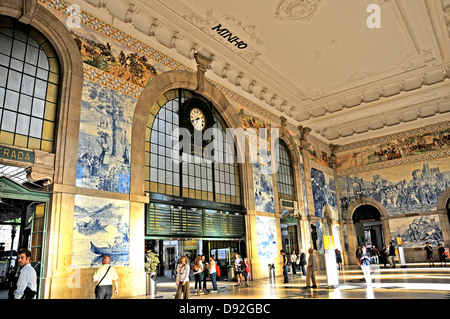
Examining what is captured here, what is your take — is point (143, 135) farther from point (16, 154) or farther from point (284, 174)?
point (284, 174)

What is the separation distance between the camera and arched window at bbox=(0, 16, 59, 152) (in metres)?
8.57

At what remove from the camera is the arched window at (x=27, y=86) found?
857 centimetres

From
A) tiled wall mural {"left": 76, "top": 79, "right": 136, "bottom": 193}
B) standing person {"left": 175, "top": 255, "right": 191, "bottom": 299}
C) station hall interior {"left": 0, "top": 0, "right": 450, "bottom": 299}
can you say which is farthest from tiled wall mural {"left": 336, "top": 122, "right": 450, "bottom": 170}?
standing person {"left": 175, "top": 255, "right": 191, "bottom": 299}

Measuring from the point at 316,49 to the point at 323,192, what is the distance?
11675mm

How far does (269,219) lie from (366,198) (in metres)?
11.2

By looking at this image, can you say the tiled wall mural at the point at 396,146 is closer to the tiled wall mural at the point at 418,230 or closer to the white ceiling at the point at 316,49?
the white ceiling at the point at 316,49

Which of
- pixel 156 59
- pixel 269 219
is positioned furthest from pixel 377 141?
pixel 156 59

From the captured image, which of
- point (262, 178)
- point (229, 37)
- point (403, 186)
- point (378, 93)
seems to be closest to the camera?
point (229, 37)

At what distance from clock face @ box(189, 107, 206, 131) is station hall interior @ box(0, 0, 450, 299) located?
74 millimetres

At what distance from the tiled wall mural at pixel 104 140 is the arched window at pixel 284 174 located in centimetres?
1050

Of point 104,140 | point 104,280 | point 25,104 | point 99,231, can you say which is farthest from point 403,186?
point 25,104

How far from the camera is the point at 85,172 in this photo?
9.60 metres

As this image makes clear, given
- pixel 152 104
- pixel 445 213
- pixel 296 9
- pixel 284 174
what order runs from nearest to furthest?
pixel 152 104
pixel 296 9
pixel 284 174
pixel 445 213

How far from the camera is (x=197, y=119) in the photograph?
48.0ft
